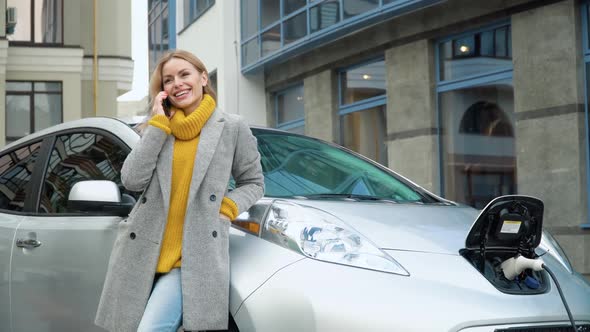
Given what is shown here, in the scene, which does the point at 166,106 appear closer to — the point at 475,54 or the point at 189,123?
the point at 189,123

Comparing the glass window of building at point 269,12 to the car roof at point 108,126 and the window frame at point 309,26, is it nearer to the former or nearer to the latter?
the window frame at point 309,26

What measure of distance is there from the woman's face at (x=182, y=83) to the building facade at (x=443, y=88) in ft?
26.3

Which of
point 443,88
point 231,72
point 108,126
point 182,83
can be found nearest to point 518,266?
point 182,83

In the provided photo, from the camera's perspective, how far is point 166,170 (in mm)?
3363

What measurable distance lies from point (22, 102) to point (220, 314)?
2403 centimetres

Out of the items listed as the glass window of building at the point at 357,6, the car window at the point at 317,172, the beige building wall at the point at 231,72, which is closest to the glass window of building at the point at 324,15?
the glass window of building at the point at 357,6

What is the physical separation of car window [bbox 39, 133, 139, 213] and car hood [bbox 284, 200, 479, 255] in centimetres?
111

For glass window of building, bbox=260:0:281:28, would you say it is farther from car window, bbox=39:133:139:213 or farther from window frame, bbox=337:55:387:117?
car window, bbox=39:133:139:213

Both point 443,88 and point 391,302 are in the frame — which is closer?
point 391,302

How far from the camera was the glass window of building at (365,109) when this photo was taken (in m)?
14.8

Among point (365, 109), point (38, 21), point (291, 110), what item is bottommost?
point (365, 109)

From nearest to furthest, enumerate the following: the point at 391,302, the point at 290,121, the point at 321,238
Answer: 1. the point at 391,302
2. the point at 321,238
3. the point at 290,121

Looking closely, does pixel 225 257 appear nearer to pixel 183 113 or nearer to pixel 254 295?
pixel 254 295

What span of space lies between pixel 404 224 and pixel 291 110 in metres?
14.7
